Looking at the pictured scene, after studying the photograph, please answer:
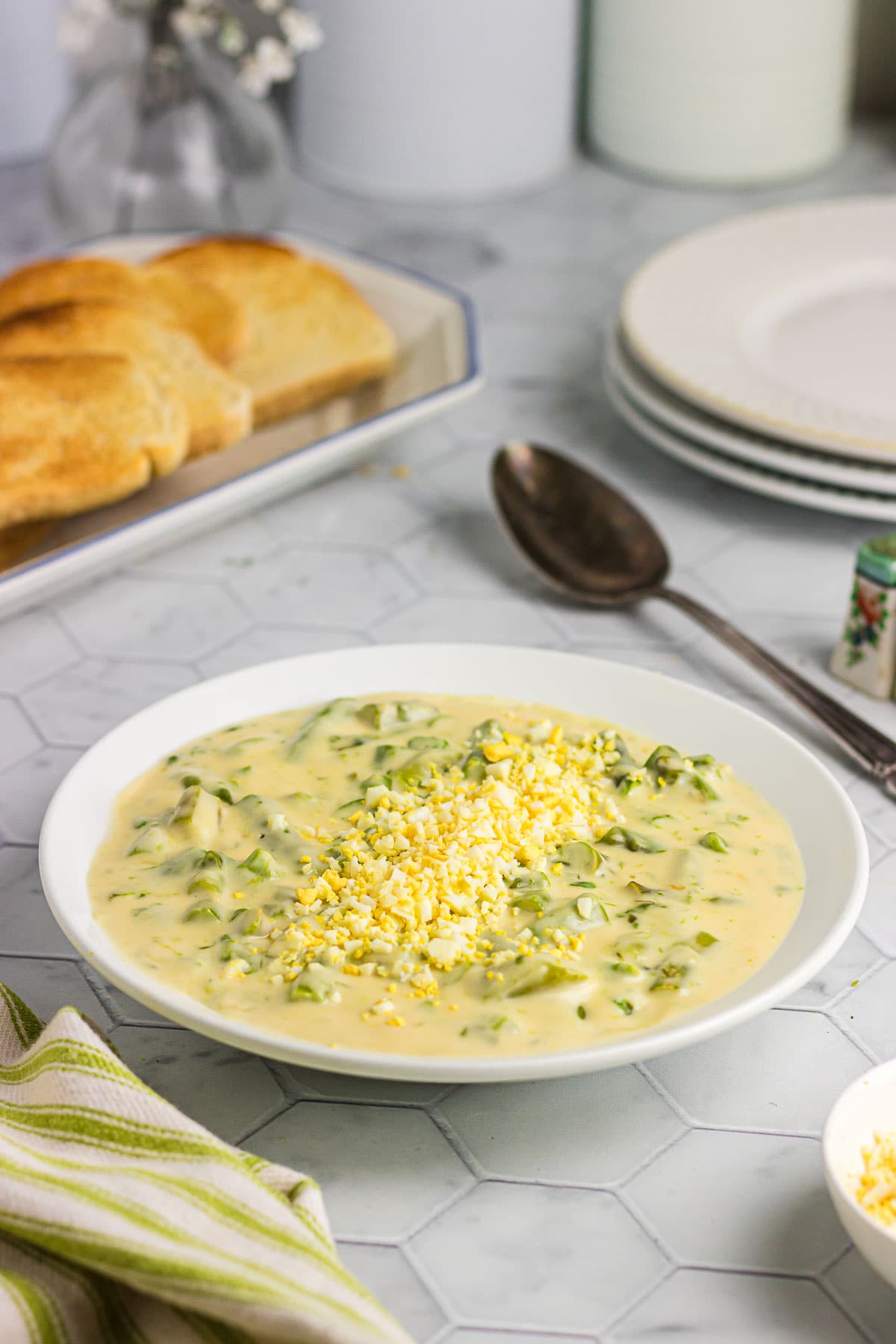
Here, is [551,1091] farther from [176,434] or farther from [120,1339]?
[176,434]

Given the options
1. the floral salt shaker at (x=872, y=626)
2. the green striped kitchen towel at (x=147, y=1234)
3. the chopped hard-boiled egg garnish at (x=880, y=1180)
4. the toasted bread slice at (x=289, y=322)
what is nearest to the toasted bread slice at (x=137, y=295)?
the toasted bread slice at (x=289, y=322)

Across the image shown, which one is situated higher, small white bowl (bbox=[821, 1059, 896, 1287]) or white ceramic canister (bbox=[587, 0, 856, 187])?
white ceramic canister (bbox=[587, 0, 856, 187])

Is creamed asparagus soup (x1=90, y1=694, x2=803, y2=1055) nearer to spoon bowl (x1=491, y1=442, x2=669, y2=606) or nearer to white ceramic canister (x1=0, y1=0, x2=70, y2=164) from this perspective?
spoon bowl (x1=491, y1=442, x2=669, y2=606)

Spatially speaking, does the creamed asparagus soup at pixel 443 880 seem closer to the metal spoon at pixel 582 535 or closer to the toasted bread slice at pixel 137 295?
the metal spoon at pixel 582 535

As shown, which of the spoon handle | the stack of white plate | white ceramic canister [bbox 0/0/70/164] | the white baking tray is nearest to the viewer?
the spoon handle

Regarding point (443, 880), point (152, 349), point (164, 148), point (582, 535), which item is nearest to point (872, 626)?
point (582, 535)

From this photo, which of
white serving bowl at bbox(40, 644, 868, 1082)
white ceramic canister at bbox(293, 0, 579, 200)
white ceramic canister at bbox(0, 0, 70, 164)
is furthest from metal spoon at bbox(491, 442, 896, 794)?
white ceramic canister at bbox(0, 0, 70, 164)
